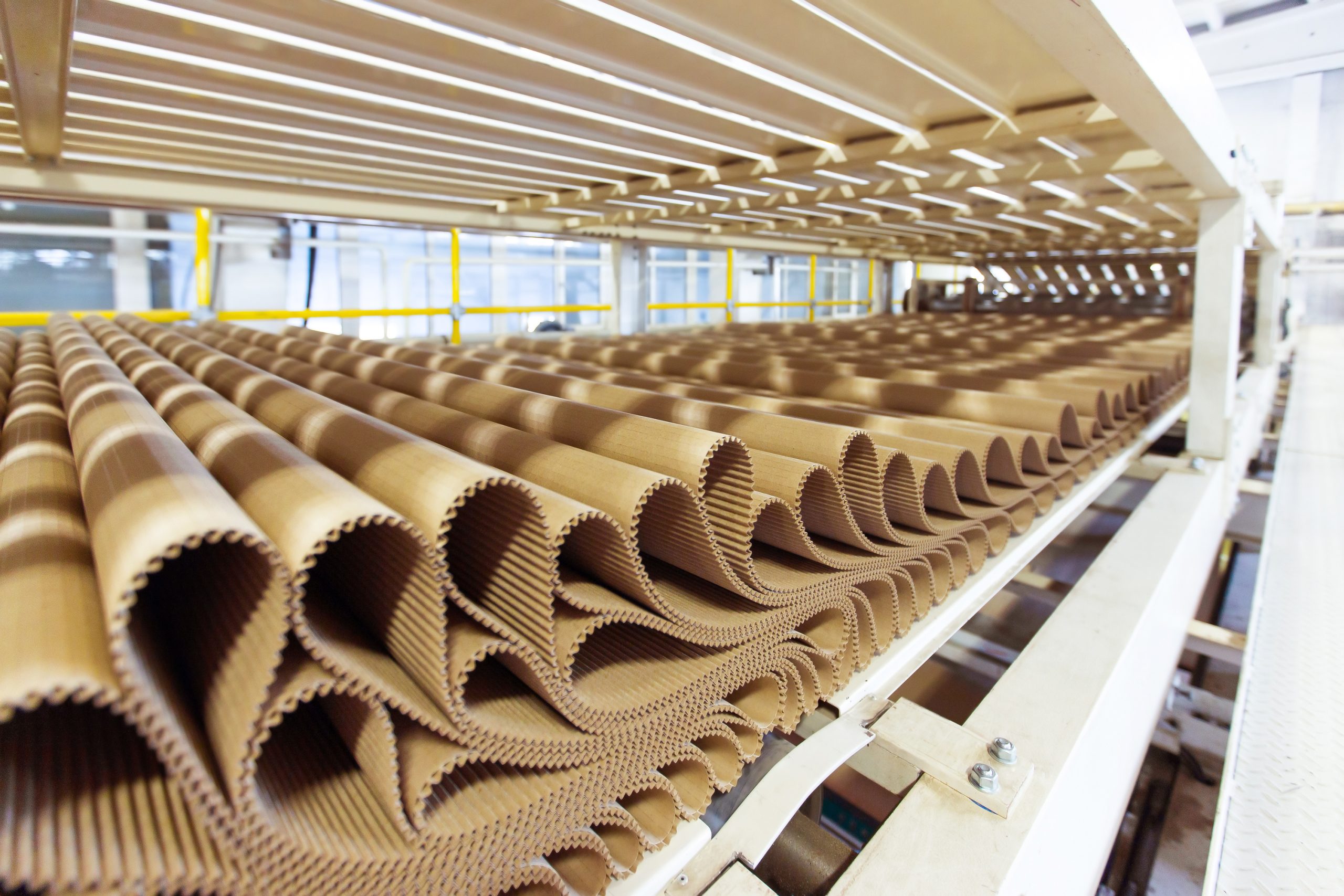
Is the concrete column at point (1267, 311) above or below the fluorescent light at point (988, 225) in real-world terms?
below

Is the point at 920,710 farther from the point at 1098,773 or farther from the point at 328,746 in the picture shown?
the point at 328,746

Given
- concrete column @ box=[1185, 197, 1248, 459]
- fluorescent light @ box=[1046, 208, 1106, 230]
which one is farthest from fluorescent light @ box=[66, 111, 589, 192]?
fluorescent light @ box=[1046, 208, 1106, 230]

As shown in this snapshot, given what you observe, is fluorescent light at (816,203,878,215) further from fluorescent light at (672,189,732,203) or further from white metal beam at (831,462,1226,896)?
white metal beam at (831,462,1226,896)

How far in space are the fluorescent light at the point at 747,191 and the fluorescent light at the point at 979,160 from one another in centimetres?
118

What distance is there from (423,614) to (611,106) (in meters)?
2.13

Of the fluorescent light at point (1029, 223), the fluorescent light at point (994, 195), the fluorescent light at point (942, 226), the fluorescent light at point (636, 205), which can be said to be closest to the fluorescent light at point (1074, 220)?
the fluorescent light at point (1029, 223)

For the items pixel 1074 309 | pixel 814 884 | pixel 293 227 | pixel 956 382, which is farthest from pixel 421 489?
pixel 293 227

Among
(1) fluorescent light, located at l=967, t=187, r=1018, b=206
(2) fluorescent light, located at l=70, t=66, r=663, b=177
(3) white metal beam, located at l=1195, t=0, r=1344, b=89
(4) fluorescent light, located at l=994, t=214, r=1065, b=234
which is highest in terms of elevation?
(3) white metal beam, located at l=1195, t=0, r=1344, b=89

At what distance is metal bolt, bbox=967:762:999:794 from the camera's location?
1.16 meters

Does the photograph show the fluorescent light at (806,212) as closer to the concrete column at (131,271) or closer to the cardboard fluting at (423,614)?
the cardboard fluting at (423,614)

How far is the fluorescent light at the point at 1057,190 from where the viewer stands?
4051 millimetres

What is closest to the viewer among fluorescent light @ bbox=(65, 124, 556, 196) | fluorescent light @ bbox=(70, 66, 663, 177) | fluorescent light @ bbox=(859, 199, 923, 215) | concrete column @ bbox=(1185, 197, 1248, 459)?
fluorescent light @ bbox=(70, 66, 663, 177)

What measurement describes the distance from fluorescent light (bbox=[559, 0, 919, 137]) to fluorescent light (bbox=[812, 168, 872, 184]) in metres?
0.85

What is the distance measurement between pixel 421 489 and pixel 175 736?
393 mm
